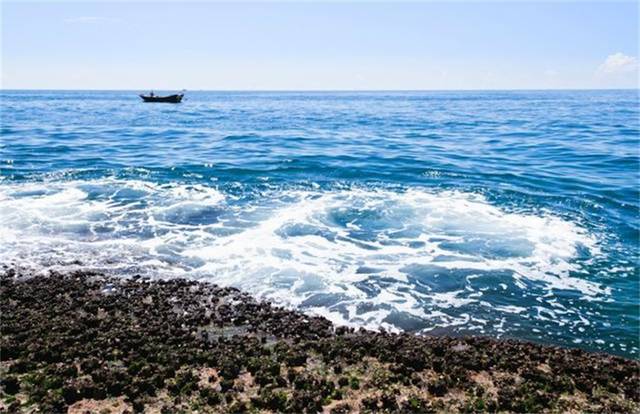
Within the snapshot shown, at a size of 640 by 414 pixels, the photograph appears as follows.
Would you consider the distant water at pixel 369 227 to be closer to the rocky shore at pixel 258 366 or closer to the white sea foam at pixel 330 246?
the white sea foam at pixel 330 246

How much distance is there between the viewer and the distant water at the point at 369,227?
13.8 metres

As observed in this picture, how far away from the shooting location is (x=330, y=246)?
18484mm

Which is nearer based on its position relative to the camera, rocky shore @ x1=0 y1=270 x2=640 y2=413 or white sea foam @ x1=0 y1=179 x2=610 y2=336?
rocky shore @ x1=0 y1=270 x2=640 y2=413

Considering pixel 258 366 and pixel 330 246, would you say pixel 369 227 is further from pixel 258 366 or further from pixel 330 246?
pixel 258 366

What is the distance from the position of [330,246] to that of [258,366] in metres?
9.28

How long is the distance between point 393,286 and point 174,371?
24.8ft

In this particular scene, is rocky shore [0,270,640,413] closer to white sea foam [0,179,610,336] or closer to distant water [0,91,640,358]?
distant water [0,91,640,358]

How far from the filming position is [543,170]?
105ft

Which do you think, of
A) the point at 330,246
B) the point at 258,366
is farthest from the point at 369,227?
the point at 258,366

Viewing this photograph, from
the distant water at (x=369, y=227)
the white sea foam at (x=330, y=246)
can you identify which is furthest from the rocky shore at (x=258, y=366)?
the white sea foam at (x=330, y=246)

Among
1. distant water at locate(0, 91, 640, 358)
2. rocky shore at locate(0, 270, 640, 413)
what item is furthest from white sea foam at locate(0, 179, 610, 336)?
rocky shore at locate(0, 270, 640, 413)

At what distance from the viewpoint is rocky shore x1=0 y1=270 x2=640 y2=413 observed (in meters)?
8.53

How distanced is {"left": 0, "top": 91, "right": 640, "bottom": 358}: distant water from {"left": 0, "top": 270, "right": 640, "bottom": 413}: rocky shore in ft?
6.45

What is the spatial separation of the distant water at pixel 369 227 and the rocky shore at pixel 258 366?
197 cm
